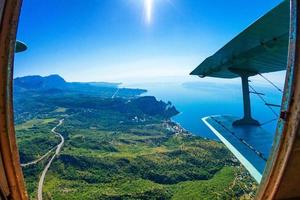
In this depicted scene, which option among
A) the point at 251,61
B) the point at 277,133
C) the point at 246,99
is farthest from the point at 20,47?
the point at 246,99

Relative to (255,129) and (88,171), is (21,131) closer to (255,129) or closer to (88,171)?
(88,171)

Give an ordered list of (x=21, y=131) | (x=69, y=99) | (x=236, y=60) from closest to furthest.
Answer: (x=236, y=60) → (x=21, y=131) → (x=69, y=99)

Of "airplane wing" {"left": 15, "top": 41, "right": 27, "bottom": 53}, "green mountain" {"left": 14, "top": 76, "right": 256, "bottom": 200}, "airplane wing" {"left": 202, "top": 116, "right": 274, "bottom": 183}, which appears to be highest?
"airplane wing" {"left": 15, "top": 41, "right": 27, "bottom": 53}

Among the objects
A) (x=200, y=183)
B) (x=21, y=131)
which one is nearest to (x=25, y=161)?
(x=21, y=131)

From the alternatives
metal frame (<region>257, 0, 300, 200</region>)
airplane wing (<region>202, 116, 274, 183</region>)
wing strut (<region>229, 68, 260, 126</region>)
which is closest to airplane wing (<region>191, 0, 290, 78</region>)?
wing strut (<region>229, 68, 260, 126</region>)

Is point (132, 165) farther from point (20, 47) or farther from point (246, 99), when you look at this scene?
point (20, 47)

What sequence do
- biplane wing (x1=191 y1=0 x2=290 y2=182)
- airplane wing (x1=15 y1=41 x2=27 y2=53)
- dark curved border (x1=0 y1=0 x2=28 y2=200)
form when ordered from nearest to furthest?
dark curved border (x1=0 y1=0 x2=28 y2=200)
airplane wing (x1=15 y1=41 x2=27 y2=53)
biplane wing (x1=191 y1=0 x2=290 y2=182)

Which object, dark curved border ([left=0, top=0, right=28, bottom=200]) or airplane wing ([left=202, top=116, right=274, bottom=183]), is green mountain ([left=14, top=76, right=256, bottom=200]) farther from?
dark curved border ([left=0, top=0, right=28, bottom=200])
